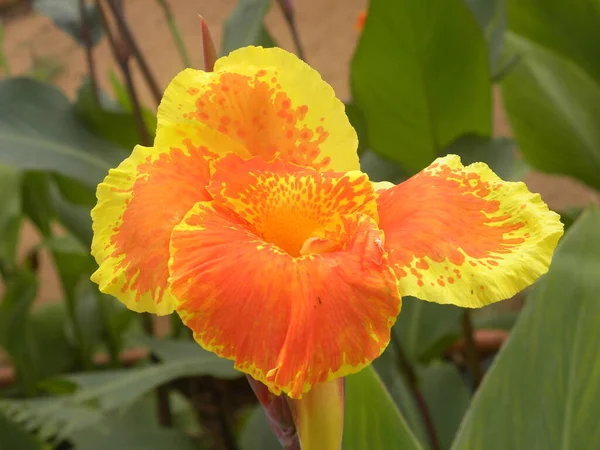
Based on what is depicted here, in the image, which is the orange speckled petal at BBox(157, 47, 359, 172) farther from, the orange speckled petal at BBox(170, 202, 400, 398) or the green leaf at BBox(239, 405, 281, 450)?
the green leaf at BBox(239, 405, 281, 450)

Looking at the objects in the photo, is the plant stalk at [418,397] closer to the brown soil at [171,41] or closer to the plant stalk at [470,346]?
the plant stalk at [470,346]

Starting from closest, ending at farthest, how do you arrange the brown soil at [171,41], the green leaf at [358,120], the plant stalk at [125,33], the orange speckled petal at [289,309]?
1. the orange speckled petal at [289,309]
2. the plant stalk at [125,33]
3. the green leaf at [358,120]
4. the brown soil at [171,41]

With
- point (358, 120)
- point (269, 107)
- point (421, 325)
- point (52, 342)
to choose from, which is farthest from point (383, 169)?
point (52, 342)

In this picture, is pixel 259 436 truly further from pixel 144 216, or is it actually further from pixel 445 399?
pixel 144 216

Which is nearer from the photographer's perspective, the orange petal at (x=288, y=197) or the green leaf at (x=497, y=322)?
the orange petal at (x=288, y=197)

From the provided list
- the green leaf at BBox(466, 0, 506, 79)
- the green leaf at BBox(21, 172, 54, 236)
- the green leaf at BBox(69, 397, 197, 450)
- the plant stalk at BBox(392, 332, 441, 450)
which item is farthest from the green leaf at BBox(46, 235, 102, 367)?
Answer: the green leaf at BBox(466, 0, 506, 79)

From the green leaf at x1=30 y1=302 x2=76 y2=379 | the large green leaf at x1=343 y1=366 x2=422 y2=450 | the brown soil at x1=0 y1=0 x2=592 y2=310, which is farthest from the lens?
the brown soil at x1=0 y1=0 x2=592 y2=310

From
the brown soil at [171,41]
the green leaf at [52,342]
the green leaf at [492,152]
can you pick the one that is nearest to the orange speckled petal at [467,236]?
the green leaf at [492,152]
